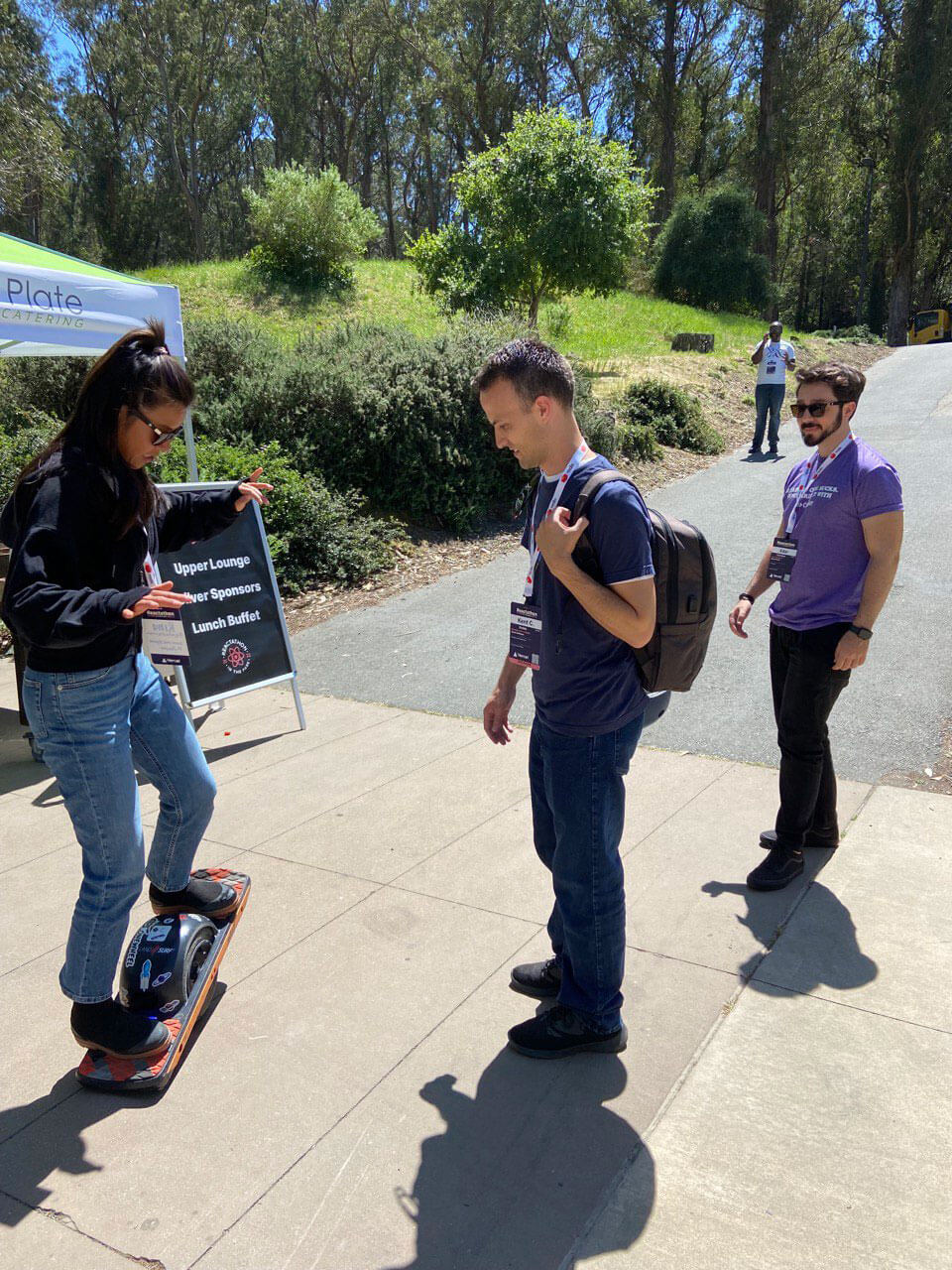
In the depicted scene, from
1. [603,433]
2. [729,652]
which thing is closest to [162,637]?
[729,652]

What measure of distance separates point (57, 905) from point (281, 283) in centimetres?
2350

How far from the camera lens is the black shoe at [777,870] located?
11.7ft

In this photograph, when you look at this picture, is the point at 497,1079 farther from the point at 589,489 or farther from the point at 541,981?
the point at 589,489

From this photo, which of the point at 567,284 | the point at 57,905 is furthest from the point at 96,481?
the point at 567,284

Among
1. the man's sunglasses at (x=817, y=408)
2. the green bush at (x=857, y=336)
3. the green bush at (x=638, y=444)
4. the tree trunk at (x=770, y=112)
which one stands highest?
the tree trunk at (x=770, y=112)

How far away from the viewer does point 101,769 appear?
8.43ft

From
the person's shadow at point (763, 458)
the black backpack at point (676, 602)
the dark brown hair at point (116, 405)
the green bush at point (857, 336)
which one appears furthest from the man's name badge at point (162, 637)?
the green bush at point (857, 336)

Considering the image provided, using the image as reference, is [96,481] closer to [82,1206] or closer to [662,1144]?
[82,1206]

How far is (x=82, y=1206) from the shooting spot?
2.29 m

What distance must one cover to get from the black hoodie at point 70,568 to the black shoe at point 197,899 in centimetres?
94

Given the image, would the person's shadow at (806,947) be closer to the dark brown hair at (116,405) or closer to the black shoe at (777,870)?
the black shoe at (777,870)

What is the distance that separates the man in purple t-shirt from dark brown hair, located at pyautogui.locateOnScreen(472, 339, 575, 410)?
4.43 ft

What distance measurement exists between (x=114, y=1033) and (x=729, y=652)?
15.7 ft

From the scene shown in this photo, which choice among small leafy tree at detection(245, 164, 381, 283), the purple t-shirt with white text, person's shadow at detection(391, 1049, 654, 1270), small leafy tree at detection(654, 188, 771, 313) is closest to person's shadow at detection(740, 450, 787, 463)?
the purple t-shirt with white text
